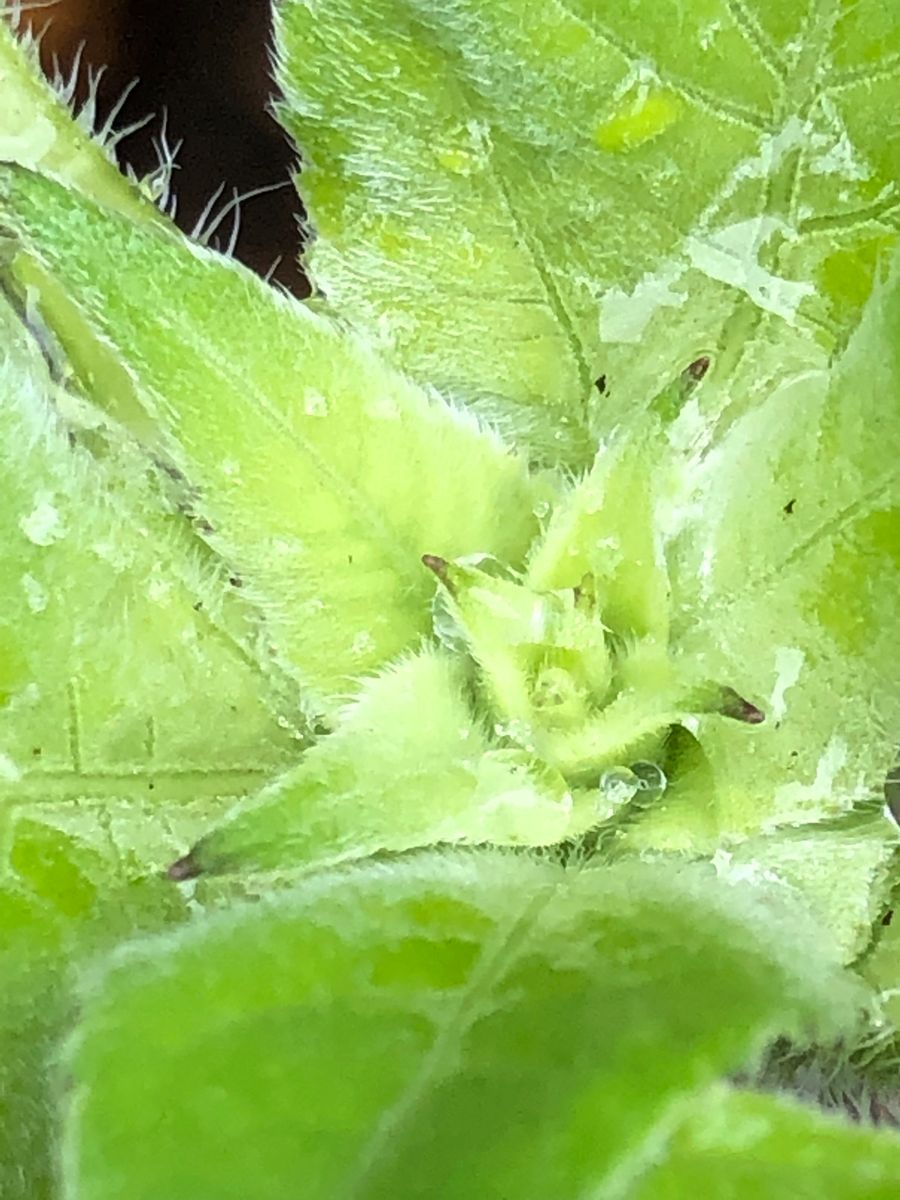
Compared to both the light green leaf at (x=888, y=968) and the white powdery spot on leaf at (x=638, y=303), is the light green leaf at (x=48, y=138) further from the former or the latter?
the light green leaf at (x=888, y=968)

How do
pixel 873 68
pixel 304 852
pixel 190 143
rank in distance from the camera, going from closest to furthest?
pixel 304 852 → pixel 873 68 → pixel 190 143

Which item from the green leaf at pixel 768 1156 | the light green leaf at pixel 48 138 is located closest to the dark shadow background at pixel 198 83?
the light green leaf at pixel 48 138

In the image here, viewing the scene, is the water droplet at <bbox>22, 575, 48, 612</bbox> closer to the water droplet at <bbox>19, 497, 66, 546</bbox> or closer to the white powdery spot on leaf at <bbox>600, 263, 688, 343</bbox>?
the water droplet at <bbox>19, 497, 66, 546</bbox>

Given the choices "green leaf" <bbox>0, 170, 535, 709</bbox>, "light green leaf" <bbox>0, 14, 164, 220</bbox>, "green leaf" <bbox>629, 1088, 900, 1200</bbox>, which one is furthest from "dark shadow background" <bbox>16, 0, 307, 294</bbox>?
"green leaf" <bbox>629, 1088, 900, 1200</bbox>

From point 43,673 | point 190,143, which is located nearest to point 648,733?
point 43,673

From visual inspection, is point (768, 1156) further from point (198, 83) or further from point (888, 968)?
point (198, 83)

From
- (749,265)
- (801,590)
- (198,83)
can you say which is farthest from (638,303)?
(198,83)

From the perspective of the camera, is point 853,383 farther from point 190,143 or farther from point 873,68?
point 190,143
